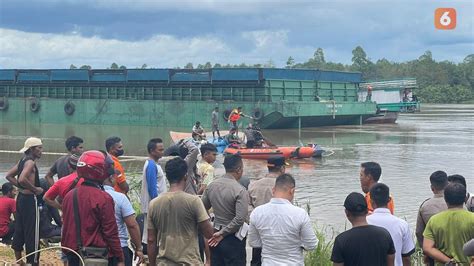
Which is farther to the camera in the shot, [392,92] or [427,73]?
[427,73]

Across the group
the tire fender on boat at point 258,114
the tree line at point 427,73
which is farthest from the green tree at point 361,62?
the tire fender on boat at point 258,114

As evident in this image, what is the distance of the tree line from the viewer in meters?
103

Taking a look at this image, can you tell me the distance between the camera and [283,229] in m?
5.31

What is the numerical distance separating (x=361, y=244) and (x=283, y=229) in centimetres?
80

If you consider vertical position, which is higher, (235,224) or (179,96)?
(179,96)

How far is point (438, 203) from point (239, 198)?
176 centimetres

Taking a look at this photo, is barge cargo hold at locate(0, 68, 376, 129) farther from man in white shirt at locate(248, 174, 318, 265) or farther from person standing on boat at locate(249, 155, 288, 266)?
man in white shirt at locate(248, 174, 318, 265)

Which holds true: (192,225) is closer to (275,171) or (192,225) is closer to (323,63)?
(275,171)

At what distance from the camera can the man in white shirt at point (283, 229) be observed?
17.4 feet

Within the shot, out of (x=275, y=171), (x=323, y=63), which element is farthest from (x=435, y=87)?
(x=275, y=171)

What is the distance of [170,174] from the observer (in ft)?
17.8

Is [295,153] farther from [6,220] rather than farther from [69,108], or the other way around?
[69,108]

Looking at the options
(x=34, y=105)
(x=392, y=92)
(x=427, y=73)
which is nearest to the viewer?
(x=34, y=105)

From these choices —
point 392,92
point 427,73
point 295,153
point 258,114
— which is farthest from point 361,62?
point 295,153
